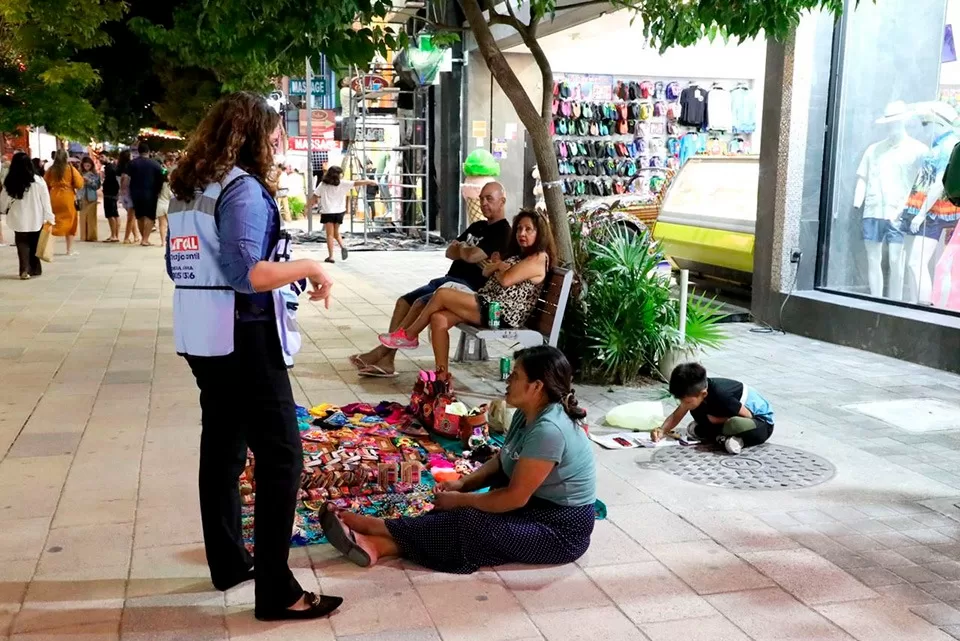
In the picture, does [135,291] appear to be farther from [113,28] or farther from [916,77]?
[916,77]

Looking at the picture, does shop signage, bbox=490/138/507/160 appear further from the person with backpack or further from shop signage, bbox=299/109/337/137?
the person with backpack

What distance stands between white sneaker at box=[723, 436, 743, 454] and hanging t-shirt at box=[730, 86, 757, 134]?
1231 centimetres

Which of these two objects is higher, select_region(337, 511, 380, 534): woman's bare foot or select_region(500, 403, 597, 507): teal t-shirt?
select_region(500, 403, 597, 507): teal t-shirt

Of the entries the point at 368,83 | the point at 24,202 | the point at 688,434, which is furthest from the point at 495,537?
the point at 368,83

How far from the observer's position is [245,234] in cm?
309

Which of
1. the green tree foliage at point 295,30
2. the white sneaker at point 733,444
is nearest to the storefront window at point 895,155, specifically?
the white sneaker at point 733,444

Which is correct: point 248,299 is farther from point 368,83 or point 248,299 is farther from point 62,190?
point 368,83

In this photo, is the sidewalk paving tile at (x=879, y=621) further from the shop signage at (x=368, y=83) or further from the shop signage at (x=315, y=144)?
the shop signage at (x=315, y=144)

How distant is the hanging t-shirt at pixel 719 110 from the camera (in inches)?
645

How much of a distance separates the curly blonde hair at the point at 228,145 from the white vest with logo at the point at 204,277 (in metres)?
0.04

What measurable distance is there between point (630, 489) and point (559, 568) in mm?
1090

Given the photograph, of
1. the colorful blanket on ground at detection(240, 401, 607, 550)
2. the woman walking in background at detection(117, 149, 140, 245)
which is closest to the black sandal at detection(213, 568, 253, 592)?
the colorful blanket on ground at detection(240, 401, 607, 550)

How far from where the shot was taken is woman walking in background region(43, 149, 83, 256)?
15188 mm

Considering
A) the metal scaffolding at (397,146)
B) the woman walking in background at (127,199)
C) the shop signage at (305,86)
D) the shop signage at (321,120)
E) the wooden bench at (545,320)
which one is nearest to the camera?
the wooden bench at (545,320)
